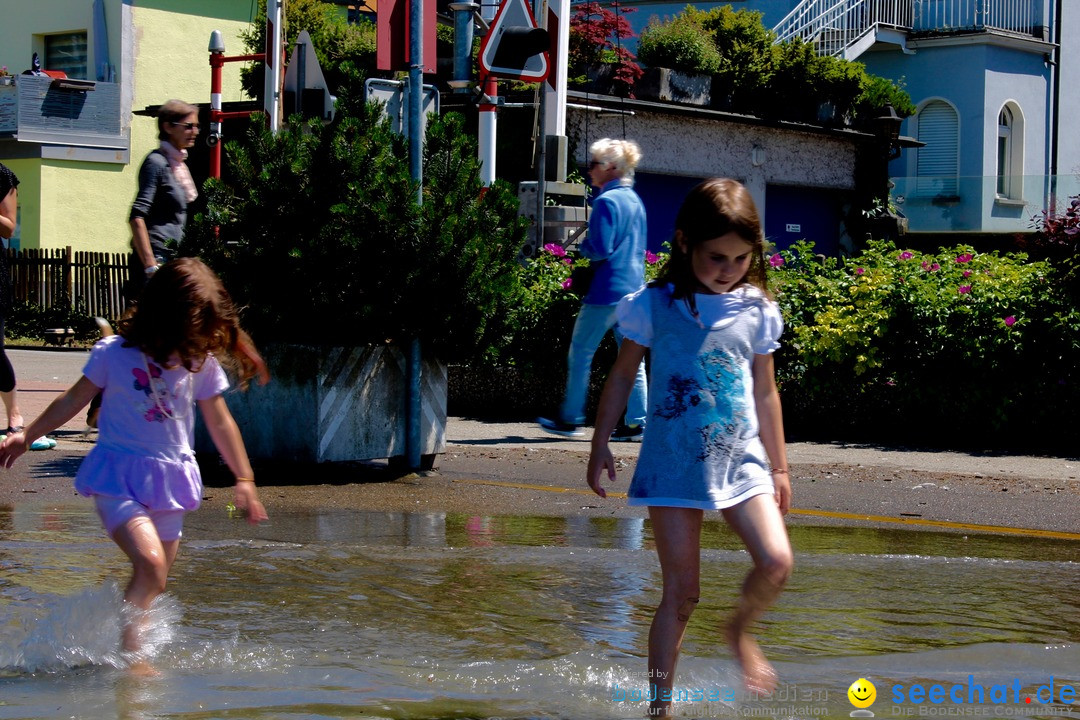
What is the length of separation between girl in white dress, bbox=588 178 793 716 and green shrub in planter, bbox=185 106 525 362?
3.87 metres

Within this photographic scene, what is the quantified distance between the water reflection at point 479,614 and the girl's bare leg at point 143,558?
0.13 meters

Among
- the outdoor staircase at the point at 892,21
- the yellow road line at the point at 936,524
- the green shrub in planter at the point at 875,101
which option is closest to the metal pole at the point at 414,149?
the yellow road line at the point at 936,524

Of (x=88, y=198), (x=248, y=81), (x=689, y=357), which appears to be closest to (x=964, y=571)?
(x=689, y=357)

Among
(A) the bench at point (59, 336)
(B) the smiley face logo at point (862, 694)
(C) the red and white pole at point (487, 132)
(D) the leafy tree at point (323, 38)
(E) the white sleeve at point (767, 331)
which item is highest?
(D) the leafy tree at point (323, 38)

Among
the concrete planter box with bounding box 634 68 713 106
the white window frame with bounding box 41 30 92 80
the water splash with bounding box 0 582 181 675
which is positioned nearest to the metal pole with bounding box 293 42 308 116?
the water splash with bounding box 0 582 181 675

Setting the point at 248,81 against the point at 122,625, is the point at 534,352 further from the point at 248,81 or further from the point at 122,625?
the point at 248,81

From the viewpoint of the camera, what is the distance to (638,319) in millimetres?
3766

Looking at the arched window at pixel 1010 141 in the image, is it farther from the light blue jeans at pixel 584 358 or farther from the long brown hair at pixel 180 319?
the long brown hair at pixel 180 319

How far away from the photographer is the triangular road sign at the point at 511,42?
35.8 ft

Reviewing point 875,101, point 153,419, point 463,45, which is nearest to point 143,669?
point 153,419

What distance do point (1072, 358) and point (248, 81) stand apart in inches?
764

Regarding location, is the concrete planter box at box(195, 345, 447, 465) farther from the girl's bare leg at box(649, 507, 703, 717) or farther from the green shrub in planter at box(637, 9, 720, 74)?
the green shrub in planter at box(637, 9, 720, 74)

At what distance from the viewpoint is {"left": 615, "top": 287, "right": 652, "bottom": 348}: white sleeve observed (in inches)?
148

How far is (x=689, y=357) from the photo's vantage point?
12.1 feet
